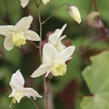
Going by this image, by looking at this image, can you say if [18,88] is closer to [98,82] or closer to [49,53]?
→ [49,53]

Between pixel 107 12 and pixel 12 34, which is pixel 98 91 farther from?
pixel 107 12

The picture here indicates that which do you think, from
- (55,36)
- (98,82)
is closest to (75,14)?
(55,36)

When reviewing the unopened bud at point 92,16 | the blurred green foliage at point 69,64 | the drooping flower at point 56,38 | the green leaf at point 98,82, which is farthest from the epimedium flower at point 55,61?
the blurred green foliage at point 69,64

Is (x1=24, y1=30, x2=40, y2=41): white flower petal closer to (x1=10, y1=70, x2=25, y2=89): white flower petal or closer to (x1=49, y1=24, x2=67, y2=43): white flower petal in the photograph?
(x1=49, y1=24, x2=67, y2=43): white flower petal

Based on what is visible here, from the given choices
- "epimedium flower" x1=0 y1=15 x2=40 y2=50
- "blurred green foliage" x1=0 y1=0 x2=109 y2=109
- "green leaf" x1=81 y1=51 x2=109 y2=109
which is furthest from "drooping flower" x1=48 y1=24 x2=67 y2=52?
"blurred green foliage" x1=0 y1=0 x2=109 y2=109

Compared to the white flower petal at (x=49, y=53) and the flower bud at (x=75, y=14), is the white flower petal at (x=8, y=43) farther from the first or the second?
the flower bud at (x=75, y=14)

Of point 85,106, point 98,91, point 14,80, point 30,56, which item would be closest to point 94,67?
point 98,91
